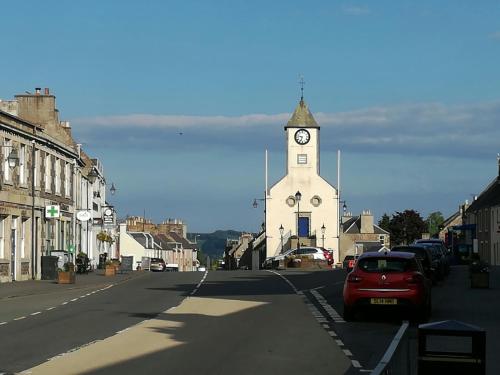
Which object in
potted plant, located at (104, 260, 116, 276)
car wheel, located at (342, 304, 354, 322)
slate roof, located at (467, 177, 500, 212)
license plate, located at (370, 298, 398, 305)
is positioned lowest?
potted plant, located at (104, 260, 116, 276)

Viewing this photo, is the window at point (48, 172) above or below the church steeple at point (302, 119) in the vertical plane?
below

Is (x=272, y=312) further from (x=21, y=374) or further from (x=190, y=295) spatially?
(x=21, y=374)

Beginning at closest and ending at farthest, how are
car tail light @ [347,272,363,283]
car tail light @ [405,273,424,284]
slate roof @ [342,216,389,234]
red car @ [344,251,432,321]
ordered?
red car @ [344,251,432,321] → car tail light @ [405,273,424,284] → car tail light @ [347,272,363,283] → slate roof @ [342,216,389,234]

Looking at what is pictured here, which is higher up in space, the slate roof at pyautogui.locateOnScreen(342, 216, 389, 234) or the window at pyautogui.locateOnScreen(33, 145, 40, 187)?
the window at pyautogui.locateOnScreen(33, 145, 40, 187)

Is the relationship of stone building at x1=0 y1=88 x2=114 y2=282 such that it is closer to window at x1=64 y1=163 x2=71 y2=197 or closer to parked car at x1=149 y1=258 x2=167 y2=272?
window at x1=64 y1=163 x2=71 y2=197

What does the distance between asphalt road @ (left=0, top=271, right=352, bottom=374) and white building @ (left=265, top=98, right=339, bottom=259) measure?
80.9 m

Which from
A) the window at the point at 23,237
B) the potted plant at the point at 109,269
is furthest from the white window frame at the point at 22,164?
the potted plant at the point at 109,269

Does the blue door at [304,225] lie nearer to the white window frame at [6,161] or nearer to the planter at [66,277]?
the white window frame at [6,161]

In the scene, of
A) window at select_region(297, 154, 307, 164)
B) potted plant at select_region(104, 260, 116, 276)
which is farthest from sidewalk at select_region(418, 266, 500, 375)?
window at select_region(297, 154, 307, 164)

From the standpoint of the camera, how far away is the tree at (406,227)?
136 meters

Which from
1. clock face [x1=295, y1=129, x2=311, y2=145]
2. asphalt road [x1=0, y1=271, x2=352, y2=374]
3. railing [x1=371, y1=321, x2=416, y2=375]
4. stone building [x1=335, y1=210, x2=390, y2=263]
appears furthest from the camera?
stone building [x1=335, y1=210, x2=390, y2=263]

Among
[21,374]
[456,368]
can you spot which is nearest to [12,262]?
[21,374]

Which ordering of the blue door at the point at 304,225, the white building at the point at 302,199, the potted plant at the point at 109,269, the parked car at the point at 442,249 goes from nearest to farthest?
the parked car at the point at 442,249 → the potted plant at the point at 109,269 → the white building at the point at 302,199 → the blue door at the point at 304,225

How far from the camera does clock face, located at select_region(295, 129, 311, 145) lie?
376 ft
